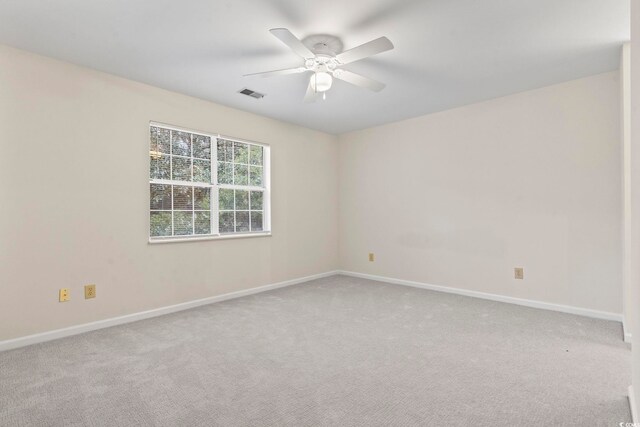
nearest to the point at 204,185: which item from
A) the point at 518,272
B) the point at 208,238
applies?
the point at 208,238

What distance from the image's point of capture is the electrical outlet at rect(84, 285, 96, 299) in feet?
9.80

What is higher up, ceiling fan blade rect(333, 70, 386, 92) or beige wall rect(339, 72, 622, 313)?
ceiling fan blade rect(333, 70, 386, 92)

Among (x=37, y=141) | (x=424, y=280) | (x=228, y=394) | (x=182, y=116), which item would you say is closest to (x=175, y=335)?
(x=228, y=394)

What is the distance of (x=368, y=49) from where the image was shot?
224cm

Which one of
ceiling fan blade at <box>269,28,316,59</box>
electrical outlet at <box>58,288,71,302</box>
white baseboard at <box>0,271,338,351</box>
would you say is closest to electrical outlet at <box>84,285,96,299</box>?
electrical outlet at <box>58,288,71,302</box>

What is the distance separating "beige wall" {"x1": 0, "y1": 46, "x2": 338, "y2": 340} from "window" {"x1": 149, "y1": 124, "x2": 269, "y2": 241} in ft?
0.45

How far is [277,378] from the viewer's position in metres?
2.09

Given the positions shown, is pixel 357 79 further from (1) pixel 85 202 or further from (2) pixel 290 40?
(1) pixel 85 202

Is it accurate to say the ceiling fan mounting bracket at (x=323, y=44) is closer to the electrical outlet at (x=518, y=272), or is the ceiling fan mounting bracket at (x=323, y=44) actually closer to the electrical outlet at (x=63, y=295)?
the electrical outlet at (x=63, y=295)

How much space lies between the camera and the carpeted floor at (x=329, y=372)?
171 centimetres

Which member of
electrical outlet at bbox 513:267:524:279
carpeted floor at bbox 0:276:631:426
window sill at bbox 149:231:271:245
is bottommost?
carpeted floor at bbox 0:276:631:426

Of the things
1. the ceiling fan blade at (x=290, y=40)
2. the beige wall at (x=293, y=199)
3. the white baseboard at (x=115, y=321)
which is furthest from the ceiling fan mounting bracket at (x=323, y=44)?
the white baseboard at (x=115, y=321)

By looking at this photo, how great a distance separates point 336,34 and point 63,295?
3.14m

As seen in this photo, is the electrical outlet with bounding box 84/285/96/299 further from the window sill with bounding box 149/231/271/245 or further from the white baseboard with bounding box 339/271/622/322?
the white baseboard with bounding box 339/271/622/322
